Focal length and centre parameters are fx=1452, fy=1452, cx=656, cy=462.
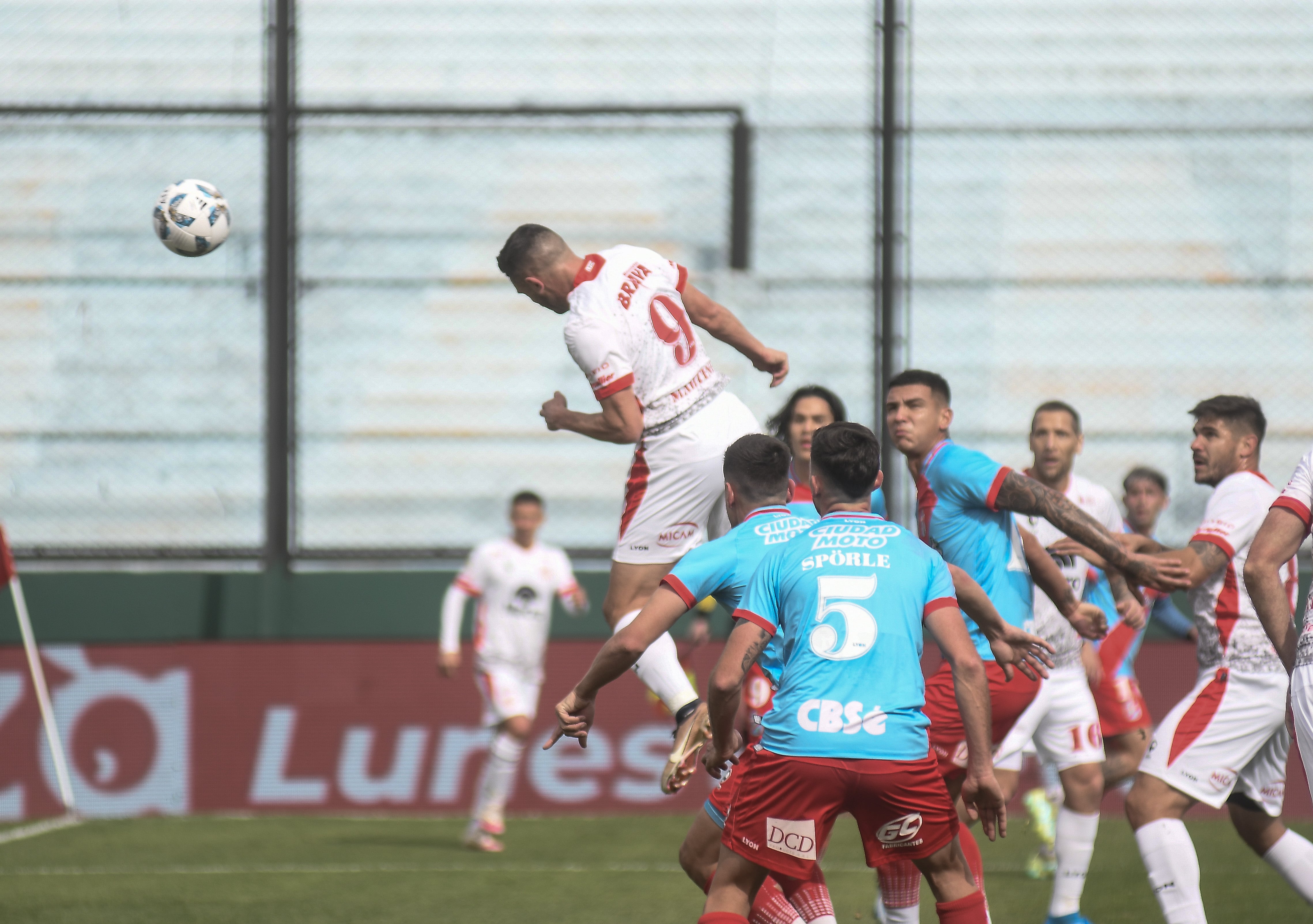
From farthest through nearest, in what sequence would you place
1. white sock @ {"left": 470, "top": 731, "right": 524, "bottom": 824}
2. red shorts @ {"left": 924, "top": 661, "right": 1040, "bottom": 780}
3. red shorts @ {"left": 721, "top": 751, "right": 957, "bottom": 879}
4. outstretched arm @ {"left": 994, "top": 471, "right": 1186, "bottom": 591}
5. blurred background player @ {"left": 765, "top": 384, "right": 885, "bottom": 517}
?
1. white sock @ {"left": 470, "top": 731, "right": 524, "bottom": 824}
2. blurred background player @ {"left": 765, "top": 384, "right": 885, "bottom": 517}
3. red shorts @ {"left": 924, "top": 661, "right": 1040, "bottom": 780}
4. outstretched arm @ {"left": 994, "top": 471, "right": 1186, "bottom": 591}
5. red shorts @ {"left": 721, "top": 751, "right": 957, "bottom": 879}

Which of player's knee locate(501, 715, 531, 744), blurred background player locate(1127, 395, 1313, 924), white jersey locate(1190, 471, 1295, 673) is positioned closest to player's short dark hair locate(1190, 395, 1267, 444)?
blurred background player locate(1127, 395, 1313, 924)

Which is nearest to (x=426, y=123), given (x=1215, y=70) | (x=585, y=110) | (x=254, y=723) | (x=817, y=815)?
(x=585, y=110)

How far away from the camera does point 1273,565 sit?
4289mm

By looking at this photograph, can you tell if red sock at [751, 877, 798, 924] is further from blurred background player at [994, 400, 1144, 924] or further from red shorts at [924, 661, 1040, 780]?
blurred background player at [994, 400, 1144, 924]

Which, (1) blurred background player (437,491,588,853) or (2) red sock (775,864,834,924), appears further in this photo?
(1) blurred background player (437,491,588,853)

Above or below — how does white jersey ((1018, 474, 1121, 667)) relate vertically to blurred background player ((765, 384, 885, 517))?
below

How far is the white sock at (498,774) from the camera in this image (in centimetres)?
920

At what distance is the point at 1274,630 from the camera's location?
4.40 meters

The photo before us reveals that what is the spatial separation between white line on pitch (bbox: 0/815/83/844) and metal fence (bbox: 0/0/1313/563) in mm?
2236

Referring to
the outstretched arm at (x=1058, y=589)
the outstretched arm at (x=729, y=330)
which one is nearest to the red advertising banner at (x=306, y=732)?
the outstretched arm at (x=729, y=330)

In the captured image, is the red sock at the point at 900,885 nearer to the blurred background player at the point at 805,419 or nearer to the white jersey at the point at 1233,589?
the white jersey at the point at 1233,589

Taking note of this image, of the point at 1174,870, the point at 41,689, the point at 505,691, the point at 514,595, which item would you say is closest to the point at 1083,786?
the point at 1174,870

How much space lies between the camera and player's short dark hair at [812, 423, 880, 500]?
4.23 m

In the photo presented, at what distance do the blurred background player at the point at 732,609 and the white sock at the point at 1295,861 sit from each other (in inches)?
74.6
